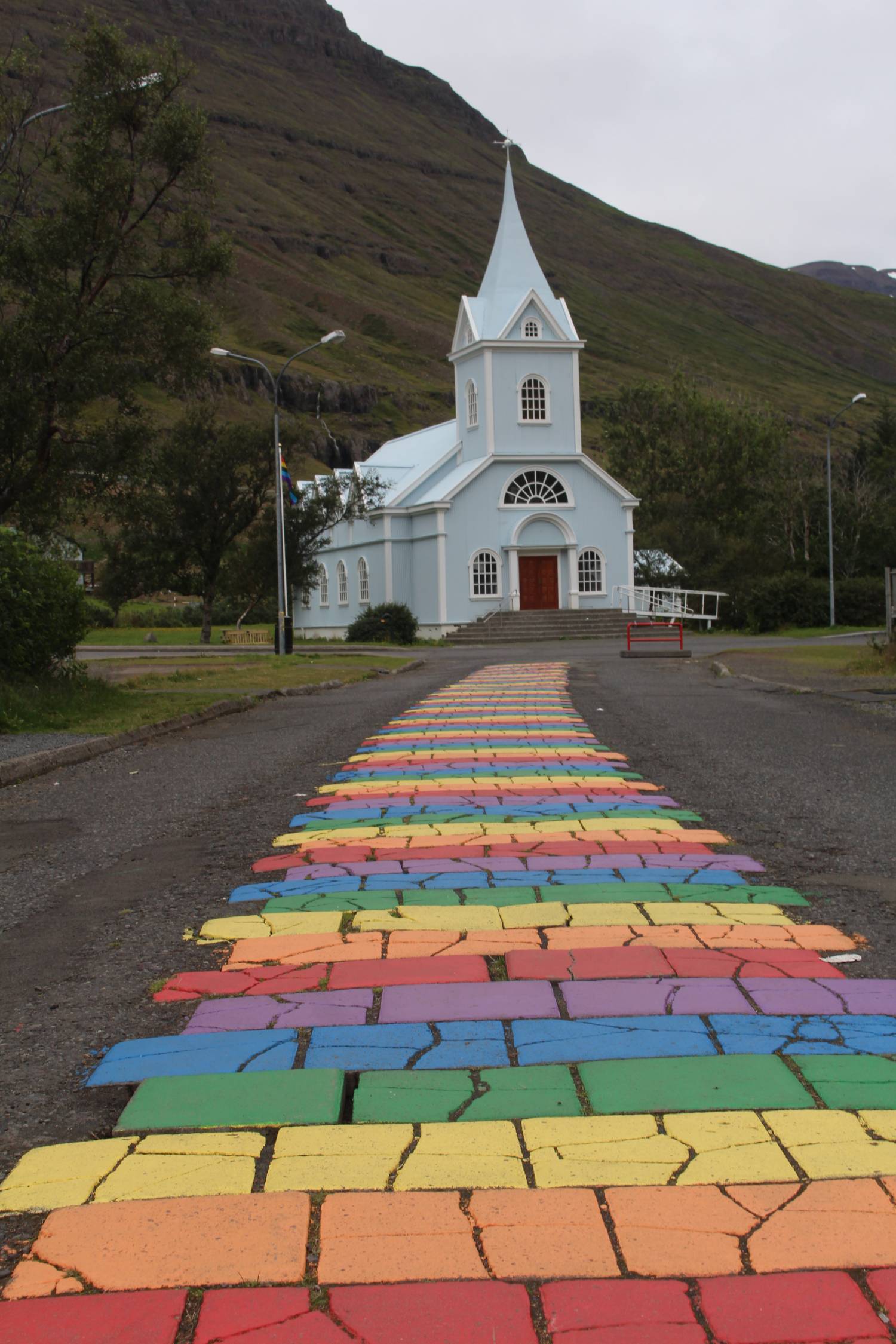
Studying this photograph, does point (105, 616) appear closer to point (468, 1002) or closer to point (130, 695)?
point (130, 695)

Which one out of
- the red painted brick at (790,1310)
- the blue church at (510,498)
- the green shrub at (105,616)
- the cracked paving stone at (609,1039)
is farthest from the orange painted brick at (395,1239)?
the green shrub at (105,616)

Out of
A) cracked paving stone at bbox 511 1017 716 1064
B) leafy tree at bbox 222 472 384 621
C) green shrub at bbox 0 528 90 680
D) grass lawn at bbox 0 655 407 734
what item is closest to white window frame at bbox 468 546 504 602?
leafy tree at bbox 222 472 384 621

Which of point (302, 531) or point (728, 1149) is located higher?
point (302, 531)

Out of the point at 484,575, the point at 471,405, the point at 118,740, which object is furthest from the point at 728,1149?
the point at 471,405

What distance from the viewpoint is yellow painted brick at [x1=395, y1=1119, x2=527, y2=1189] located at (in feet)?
9.78

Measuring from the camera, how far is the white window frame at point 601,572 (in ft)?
158

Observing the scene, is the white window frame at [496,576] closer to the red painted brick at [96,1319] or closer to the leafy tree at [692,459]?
the leafy tree at [692,459]

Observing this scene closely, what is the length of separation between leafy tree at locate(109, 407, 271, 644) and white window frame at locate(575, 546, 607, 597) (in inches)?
463

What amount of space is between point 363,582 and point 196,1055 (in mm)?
48224

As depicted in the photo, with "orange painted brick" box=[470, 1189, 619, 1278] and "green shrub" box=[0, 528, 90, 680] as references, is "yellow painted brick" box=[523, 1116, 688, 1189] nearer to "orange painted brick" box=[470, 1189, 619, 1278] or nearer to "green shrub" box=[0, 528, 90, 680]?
"orange painted brick" box=[470, 1189, 619, 1278]

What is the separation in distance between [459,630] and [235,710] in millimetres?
27815

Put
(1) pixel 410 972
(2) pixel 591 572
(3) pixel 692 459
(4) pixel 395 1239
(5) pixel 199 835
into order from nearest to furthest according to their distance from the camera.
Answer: (4) pixel 395 1239, (1) pixel 410 972, (5) pixel 199 835, (2) pixel 591 572, (3) pixel 692 459

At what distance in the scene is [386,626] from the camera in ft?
147

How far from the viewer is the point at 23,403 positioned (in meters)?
17.7
